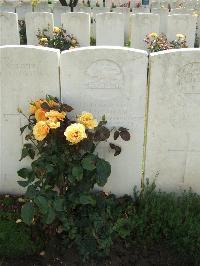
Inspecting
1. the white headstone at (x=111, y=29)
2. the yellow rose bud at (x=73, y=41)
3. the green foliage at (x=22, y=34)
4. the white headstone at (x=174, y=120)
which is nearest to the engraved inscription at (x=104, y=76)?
the white headstone at (x=174, y=120)

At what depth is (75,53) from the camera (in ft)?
11.0

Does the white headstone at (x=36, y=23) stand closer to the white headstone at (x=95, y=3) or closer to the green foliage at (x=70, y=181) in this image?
the green foliage at (x=70, y=181)

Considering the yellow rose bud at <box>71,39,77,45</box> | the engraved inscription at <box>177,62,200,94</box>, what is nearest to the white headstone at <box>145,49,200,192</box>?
the engraved inscription at <box>177,62,200,94</box>

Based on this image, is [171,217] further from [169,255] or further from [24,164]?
[24,164]

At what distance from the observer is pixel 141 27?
771 cm

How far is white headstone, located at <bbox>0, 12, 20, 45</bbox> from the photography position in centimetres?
777

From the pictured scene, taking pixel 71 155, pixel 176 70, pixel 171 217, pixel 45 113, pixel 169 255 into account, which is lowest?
pixel 169 255

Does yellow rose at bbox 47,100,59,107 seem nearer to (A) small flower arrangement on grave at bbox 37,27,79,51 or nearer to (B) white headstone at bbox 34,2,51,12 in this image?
(A) small flower arrangement on grave at bbox 37,27,79,51

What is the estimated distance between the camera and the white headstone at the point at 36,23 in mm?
7852

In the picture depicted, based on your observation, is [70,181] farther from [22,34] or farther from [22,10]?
[22,10]

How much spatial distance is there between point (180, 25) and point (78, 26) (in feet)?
6.27

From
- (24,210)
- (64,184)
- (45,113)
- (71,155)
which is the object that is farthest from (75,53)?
(24,210)

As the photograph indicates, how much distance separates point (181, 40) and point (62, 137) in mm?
4980

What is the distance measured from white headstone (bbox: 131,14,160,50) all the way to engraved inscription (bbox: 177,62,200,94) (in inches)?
172
